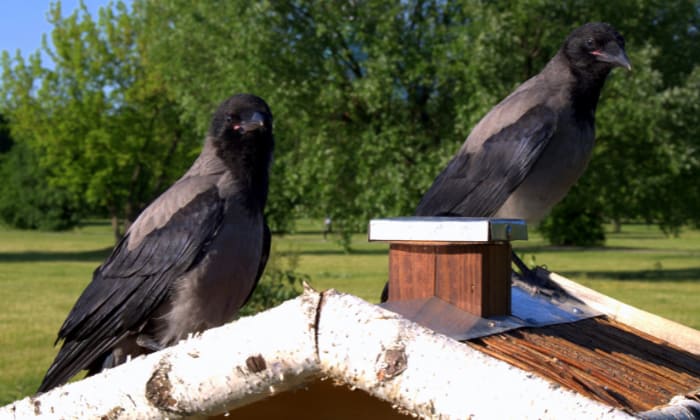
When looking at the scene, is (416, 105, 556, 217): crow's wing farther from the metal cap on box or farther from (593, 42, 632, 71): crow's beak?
the metal cap on box

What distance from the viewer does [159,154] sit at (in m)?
45.0

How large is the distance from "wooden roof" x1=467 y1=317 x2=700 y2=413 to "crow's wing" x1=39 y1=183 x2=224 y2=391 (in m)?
1.88

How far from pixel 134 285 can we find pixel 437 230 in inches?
87.6

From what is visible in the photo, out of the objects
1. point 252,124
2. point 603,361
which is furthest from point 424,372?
point 252,124

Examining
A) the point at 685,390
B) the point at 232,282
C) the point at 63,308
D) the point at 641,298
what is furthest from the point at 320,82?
the point at 685,390

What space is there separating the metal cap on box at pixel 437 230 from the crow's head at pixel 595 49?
4.08 m

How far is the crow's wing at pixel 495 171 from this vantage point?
20.2 ft

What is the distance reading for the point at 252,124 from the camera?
4.50 metres

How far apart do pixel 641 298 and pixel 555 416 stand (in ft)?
77.1

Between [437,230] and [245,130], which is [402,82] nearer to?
[245,130]

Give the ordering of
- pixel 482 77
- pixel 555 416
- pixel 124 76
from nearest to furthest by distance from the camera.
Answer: pixel 555 416, pixel 482 77, pixel 124 76

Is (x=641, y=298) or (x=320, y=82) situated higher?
(x=320, y=82)

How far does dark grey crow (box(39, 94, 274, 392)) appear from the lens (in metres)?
4.20

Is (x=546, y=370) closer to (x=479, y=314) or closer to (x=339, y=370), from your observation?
(x=479, y=314)
